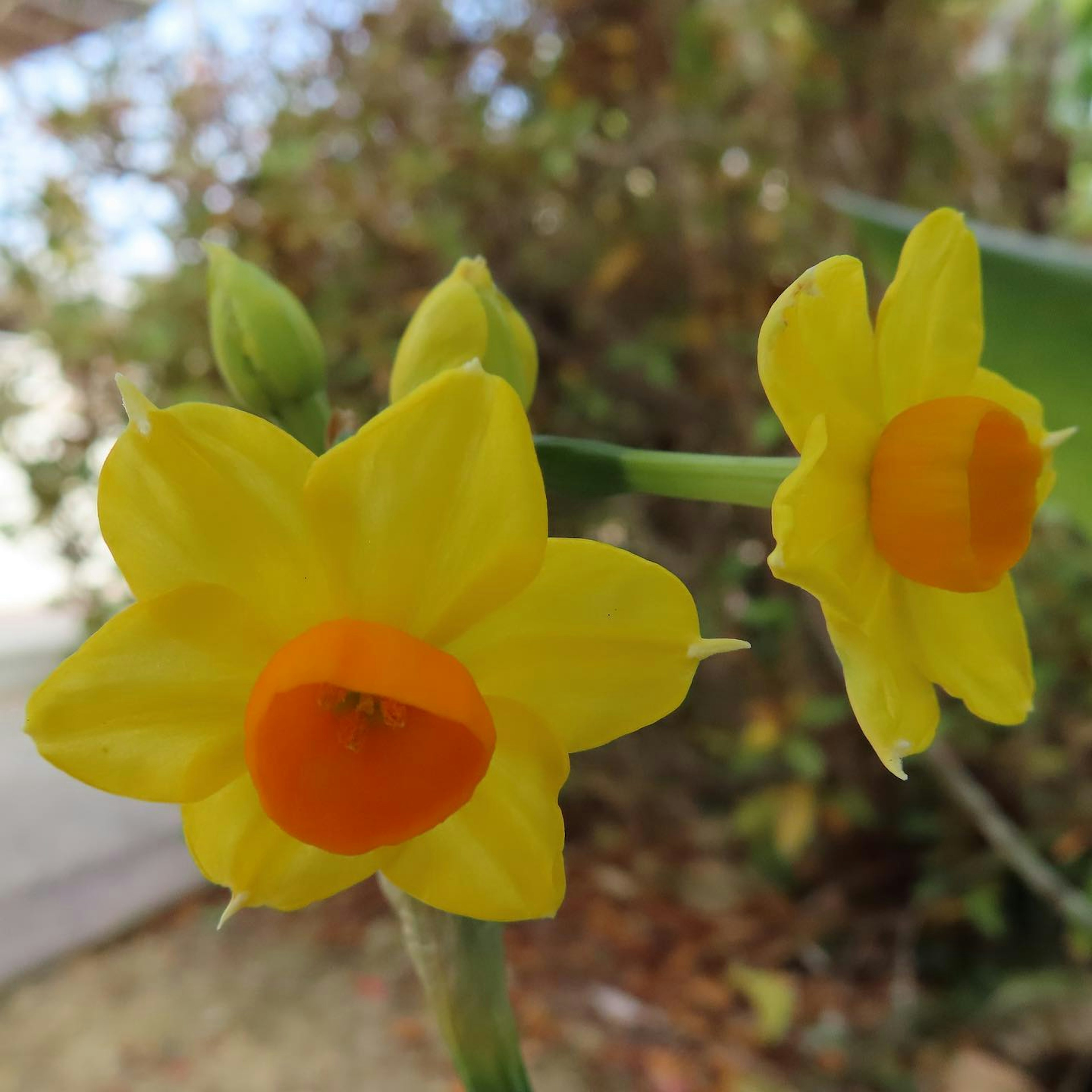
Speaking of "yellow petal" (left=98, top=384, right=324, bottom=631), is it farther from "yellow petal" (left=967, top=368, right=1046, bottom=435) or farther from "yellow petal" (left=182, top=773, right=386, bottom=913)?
"yellow petal" (left=967, top=368, right=1046, bottom=435)

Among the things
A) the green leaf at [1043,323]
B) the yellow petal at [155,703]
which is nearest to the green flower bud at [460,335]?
the yellow petal at [155,703]

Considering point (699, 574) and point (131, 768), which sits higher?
point (131, 768)

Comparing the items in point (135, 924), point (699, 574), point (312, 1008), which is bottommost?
point (135, 924)

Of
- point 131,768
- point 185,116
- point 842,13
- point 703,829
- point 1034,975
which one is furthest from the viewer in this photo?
point 703,829

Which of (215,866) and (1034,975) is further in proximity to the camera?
(1034,975)

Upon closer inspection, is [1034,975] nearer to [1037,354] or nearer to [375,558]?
[1037,354]

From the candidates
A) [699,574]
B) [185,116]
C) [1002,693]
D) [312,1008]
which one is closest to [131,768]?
[1002,693]

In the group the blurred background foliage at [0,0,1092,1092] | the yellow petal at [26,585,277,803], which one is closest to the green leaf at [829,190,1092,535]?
the yellow petal at [26,585,277,803]
